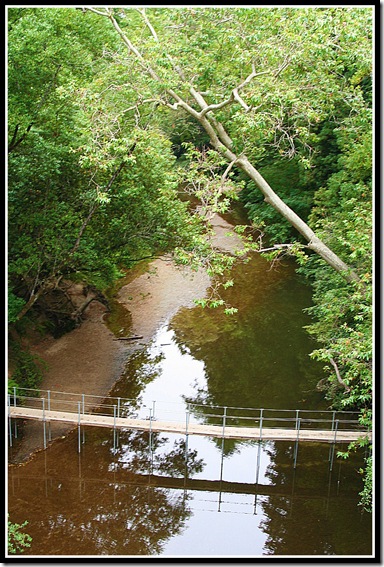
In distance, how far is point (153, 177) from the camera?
15.3 meters

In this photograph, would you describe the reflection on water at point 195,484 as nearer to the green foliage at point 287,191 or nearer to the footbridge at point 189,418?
the footbridge at point 189,418

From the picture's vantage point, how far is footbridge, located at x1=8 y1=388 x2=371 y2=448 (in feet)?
40.9

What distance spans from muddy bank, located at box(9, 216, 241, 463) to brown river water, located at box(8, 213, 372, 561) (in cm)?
6

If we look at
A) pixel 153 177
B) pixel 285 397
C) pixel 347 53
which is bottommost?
pixel 285 397

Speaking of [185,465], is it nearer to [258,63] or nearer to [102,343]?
[102,343]

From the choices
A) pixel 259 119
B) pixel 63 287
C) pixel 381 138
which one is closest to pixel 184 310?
pixel 63 287

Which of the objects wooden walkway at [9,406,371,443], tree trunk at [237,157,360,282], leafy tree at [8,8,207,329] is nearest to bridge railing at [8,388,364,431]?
wooden walkway at [9,406,371,443]

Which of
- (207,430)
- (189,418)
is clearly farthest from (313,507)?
(189,418)

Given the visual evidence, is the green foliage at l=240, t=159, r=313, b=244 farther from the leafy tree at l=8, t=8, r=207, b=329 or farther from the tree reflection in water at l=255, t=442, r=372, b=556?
the tree reflection in water at l=255, t=442, r=372, b=556

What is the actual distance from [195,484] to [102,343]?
6.92 m

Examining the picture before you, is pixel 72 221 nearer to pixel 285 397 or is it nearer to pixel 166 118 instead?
pixel 285 397

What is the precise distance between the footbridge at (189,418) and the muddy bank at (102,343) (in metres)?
0.49

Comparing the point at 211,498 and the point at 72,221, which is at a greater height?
the point at 72,221

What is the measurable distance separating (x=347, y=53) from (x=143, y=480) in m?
9.69
